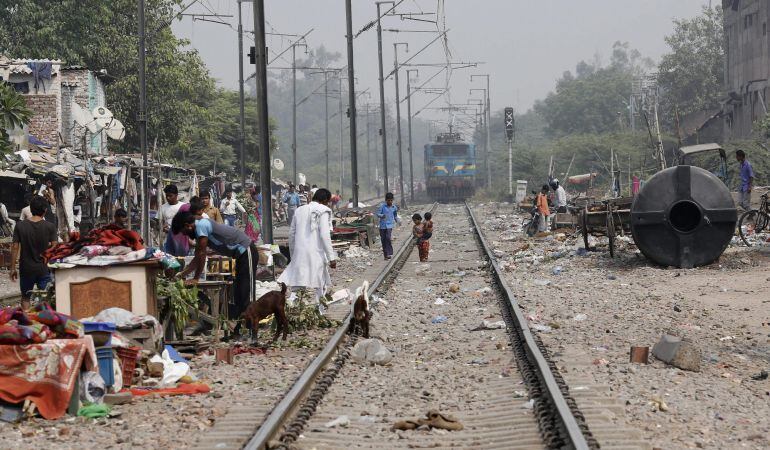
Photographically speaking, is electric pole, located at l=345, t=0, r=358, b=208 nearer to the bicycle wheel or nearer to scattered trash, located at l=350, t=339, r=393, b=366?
the bicycle wheel

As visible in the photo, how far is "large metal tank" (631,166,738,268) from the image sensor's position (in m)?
18.3

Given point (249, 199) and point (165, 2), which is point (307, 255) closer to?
point (249, 199)

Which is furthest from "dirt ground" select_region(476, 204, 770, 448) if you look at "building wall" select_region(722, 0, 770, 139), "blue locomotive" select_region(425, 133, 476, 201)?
"blue locomotive" select_region(425, 133, 476, 201)

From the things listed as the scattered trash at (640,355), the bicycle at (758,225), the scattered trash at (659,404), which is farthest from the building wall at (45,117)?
the scattered trash at (659,404)

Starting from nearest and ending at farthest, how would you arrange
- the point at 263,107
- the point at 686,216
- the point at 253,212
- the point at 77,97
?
1. the point at 686,216
2. the point at 263,107
3. the point at 253,212
4. the point at 77,97

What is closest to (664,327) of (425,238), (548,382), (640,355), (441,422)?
(640,355)

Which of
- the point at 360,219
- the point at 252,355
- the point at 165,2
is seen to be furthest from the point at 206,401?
the point at 165,2

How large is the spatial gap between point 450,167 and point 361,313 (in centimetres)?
5313

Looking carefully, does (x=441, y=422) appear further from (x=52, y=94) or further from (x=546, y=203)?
(x=52, y=94)

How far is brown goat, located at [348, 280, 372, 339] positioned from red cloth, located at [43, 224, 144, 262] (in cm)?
248

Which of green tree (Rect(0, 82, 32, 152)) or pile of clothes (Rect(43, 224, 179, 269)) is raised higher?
green tree (Rect(0, 82, 32, 152))

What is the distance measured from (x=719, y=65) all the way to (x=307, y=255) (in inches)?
2519

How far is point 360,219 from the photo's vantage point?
2812 cm

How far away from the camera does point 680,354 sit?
31.5ft
